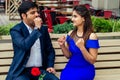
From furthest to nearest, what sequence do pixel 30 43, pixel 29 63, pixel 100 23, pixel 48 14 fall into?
pixel 48 14 → pixel 100 23 → pixel 29 63 → pixel 30 43

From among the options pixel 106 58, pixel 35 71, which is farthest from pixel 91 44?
pixel 106 58

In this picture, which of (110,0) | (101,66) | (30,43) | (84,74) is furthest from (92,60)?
(110,0)

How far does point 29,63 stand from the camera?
384cm

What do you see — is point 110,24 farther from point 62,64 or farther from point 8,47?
point 8,47

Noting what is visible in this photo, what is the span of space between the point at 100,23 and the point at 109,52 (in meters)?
0.54

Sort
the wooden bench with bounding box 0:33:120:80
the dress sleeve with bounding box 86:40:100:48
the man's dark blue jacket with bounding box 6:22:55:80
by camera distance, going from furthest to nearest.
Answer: the wooden bench with bounding box 0:33:120:80 → the dress sleeve with bounding box 86:40:100:48 → the man's dark blue jacket with bounding box 6:22:55:80

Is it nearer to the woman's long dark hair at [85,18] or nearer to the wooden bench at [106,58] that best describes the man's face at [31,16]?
the woman's long dark hair at [85,18]

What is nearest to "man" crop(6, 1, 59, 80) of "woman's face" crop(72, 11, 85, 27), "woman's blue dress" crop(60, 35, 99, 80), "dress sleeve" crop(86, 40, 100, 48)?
"woman's blue dress" crop(60, 35, 99, 80)

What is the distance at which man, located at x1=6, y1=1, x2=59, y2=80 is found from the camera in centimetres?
368

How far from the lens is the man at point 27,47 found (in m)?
3.68

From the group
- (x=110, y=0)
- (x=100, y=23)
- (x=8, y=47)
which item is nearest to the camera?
(x=8, y=47)

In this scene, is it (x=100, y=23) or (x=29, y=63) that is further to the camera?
(x=100, y=23)

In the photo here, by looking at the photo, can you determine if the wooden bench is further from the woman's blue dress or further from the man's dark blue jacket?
the woman's blue dress

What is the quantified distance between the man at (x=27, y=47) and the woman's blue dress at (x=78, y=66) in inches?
8.0
